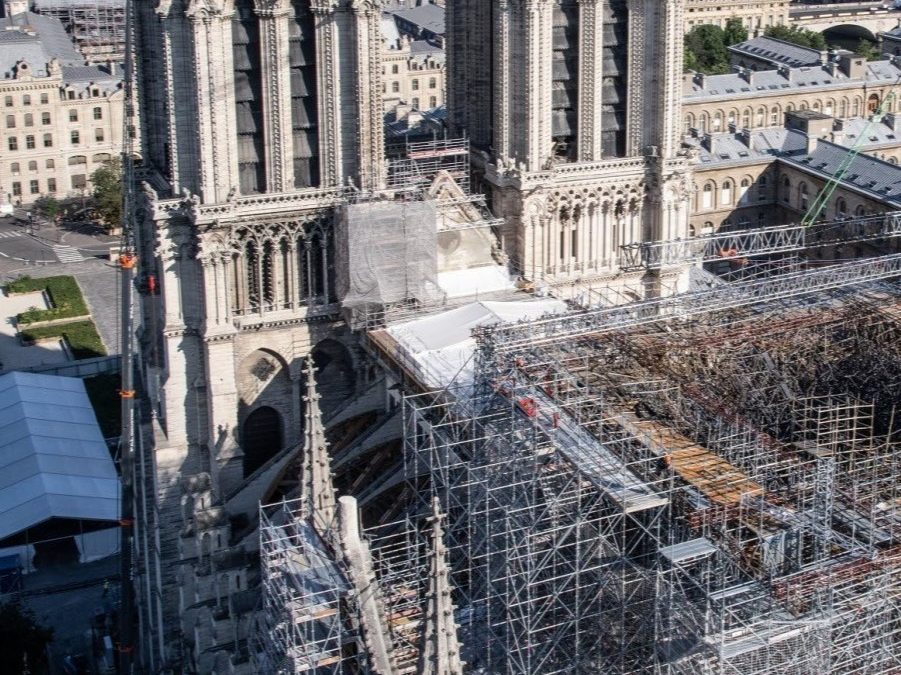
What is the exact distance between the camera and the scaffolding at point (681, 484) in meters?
52.9

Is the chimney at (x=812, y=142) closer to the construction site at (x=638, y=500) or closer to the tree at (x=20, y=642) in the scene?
the construction site at (x=638, y=500)

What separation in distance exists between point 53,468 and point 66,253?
69.5m

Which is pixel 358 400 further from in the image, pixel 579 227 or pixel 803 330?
pixel 803 330

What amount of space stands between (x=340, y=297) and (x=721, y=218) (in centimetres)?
8037

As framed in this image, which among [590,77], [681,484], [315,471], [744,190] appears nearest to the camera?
[681,484]

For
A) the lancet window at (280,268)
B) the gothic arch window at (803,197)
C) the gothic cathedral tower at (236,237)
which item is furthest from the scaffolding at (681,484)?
the gothic arch window at (803,197)

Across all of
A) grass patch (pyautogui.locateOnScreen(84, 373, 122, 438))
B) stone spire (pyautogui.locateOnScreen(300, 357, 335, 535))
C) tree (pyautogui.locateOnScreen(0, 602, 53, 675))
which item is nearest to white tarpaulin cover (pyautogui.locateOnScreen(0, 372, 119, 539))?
grass patch (pyautogui.locateOnScreen(84, 373, 122, 438))

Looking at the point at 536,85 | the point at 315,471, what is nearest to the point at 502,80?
the point at 536,85

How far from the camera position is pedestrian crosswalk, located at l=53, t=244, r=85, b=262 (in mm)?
174625

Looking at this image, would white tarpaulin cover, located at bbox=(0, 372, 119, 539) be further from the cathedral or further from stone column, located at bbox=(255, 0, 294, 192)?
stone column, located at bbox=(255, 0, 294, 192)

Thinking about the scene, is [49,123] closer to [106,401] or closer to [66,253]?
[66,253]

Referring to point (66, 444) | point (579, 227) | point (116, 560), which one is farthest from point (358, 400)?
point (66, 444)

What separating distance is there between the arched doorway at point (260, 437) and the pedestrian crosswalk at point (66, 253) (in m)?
99.2

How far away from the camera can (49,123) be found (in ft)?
633
